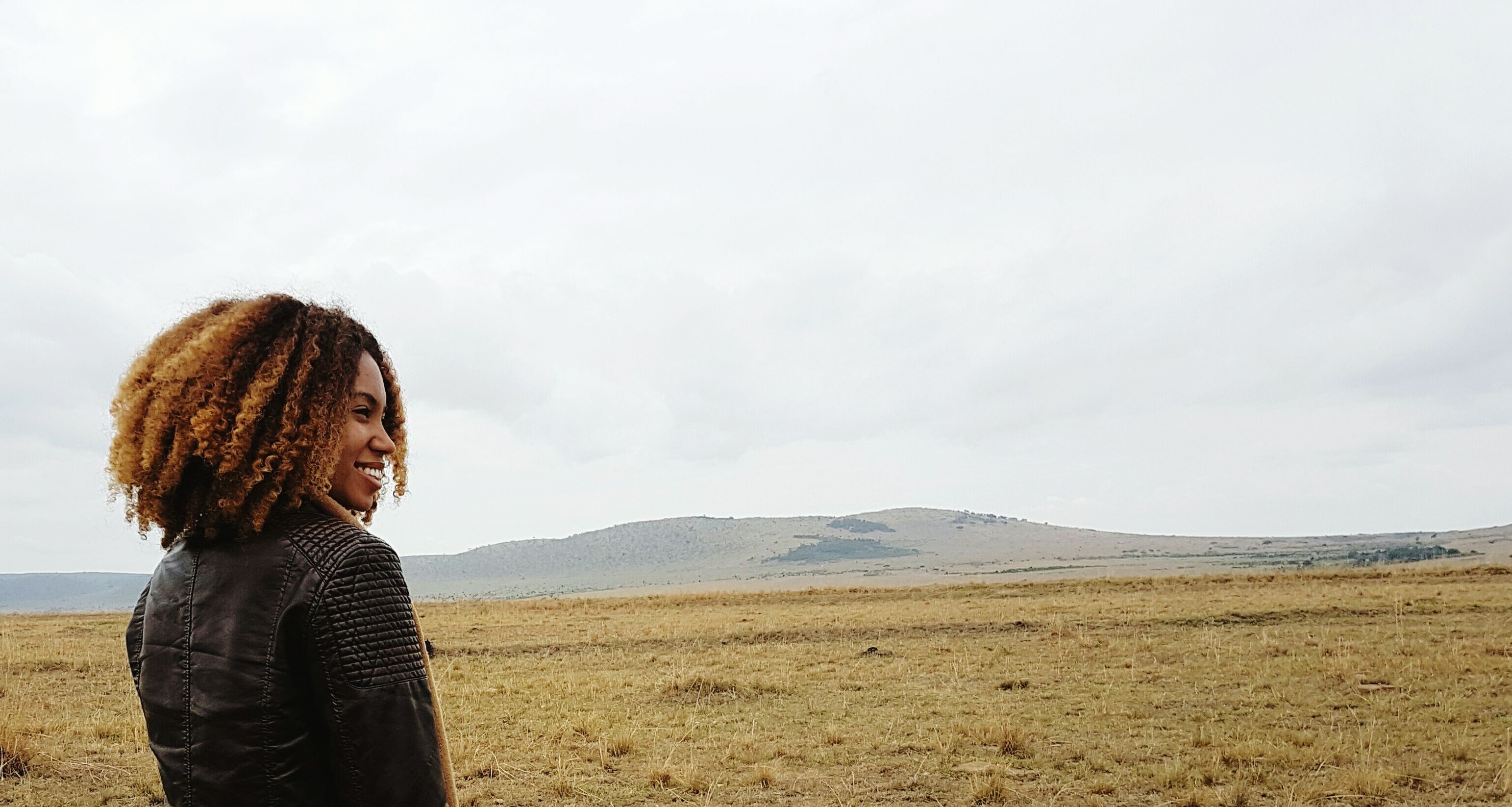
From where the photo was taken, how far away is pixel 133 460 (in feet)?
6.21

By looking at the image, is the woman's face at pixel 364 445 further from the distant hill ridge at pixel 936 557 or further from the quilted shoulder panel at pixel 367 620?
the distant hill ridge at pixel 936 557

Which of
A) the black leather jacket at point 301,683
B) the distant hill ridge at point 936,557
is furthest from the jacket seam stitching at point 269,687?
the distant hill ridge at point 936,557

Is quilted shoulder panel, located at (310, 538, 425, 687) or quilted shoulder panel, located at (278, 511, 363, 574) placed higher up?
quilted shoulder panel, located at (278, 511, 363, 574)

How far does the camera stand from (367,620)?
67.7 inches

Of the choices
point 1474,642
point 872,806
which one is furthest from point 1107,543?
point 872,806

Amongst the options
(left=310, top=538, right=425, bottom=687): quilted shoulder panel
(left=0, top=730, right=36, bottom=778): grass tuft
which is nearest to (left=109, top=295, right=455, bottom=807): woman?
(left=310, top=538, right=425, bottom=687): quilted shoulder panel

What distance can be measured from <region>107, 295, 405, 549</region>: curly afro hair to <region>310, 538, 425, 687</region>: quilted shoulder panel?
0.19 meters

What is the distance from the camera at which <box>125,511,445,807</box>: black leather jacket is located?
1675mm

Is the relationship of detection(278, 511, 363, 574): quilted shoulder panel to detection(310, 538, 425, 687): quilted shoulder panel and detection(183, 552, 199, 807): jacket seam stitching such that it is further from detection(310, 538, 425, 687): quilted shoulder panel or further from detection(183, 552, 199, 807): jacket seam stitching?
detection(183, 552, 199, 807): jacket seam stitching

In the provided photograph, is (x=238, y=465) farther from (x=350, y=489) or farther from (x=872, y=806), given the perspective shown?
(x=872, y=806)

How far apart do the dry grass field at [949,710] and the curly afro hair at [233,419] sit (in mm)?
7058

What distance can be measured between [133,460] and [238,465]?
0.28m

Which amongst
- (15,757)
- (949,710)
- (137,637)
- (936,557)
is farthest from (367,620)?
(936,557)

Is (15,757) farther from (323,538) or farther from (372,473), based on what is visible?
(323,538)
